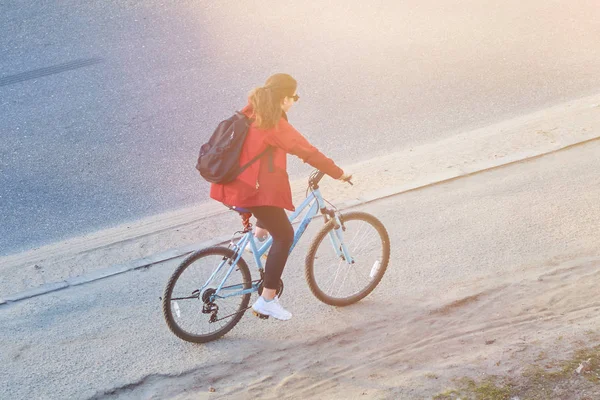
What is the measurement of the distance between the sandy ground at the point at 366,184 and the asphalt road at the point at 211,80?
0.91ft

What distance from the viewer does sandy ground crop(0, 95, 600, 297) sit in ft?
21.4

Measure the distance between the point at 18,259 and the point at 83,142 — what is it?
2205 millimetres

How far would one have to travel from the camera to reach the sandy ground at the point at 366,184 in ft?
21.4

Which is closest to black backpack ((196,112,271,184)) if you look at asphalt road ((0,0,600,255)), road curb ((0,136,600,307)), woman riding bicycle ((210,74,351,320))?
woman riding bicycle ((210,74,351,320))

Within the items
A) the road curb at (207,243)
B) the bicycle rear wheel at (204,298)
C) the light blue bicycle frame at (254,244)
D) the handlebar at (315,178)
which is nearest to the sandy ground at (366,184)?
the road curb at (207,243)

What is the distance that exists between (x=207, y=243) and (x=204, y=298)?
4.53 ft

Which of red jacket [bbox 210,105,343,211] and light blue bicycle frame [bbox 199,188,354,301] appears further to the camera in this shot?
light blue bicycle frame [bbox 199,188,354,301]

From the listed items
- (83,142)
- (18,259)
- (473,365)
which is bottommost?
(473,365)

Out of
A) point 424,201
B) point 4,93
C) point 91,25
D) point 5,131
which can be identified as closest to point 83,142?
point 5,131

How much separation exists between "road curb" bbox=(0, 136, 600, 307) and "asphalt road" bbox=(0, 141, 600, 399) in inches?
2.9

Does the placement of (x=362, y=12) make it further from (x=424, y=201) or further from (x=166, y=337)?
(x=166, y=337)

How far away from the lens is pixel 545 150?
7.56 meters

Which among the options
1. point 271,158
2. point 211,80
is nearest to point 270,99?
point 271,158

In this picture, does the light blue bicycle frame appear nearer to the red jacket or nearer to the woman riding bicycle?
the woman riding bicycle
